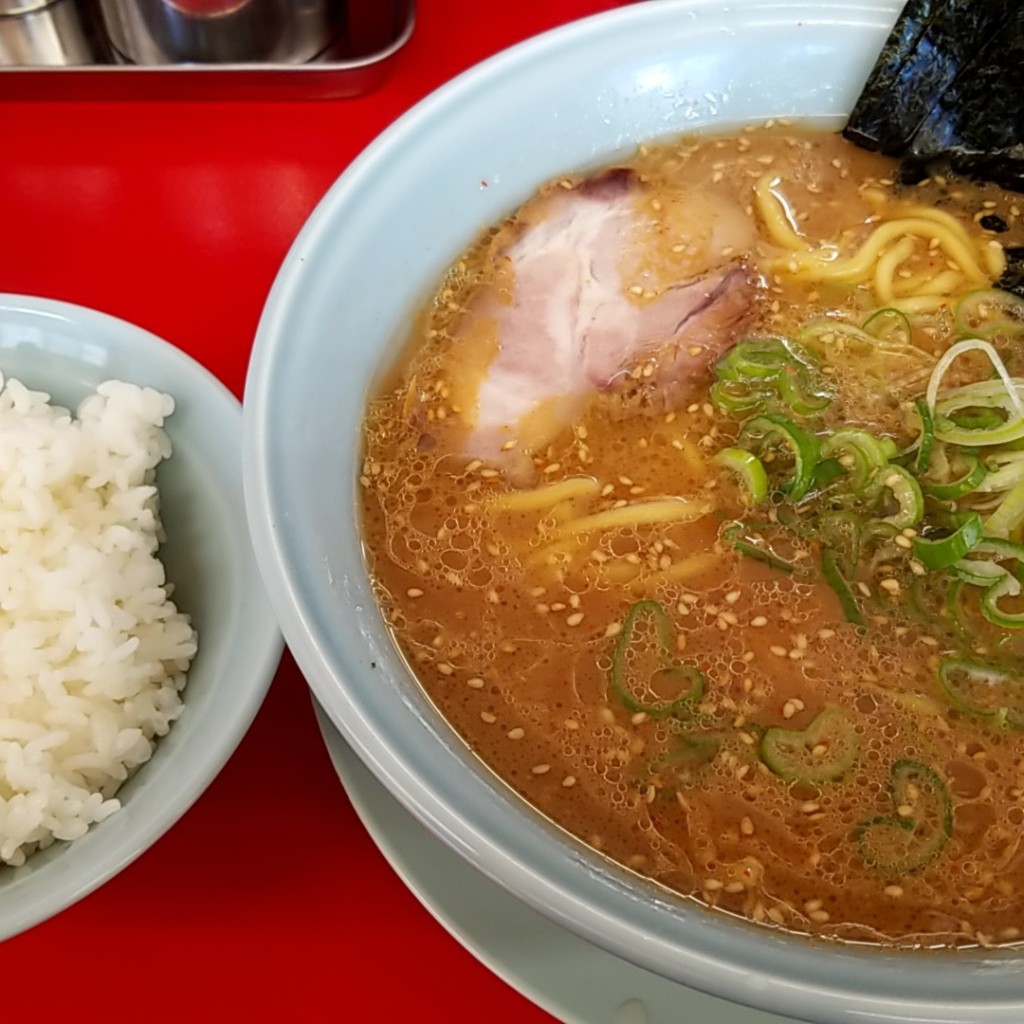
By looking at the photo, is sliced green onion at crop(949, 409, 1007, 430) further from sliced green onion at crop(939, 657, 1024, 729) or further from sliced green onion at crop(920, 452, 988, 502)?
sliced green onion at crop(939, 657, 1024, 729)

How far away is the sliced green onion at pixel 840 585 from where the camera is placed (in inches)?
50.2

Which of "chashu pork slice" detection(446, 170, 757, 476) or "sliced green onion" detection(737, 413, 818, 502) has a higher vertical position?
"chashu pork slice" detection(446, 170, 757, 476)

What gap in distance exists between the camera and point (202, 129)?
210 centimetres

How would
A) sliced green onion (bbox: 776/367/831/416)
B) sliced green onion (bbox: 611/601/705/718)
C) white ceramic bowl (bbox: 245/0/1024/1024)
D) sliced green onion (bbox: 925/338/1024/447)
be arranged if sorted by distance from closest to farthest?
1. white ceramic bowl (bbox: 245/0/1024/1024)
2. sliced green onion (bbox: 611/601/705/718)
3. sliced green onion (bbox: 925/338/1024/447)
4. sliced green onion (bbox: 776/367/831/416)

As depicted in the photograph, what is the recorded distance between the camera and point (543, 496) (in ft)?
4.43

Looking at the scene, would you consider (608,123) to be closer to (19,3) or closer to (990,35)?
(990,35)

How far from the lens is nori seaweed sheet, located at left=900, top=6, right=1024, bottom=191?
158cm

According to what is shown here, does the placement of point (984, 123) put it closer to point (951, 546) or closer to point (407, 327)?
point (951, 546)

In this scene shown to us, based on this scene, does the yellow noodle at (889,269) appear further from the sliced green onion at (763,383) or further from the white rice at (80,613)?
the white rice at (80,613)

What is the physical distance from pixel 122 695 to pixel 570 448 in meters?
0.65

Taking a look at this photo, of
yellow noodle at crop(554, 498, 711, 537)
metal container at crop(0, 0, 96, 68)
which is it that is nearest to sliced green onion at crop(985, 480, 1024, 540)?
yellow noodle at crop(554, 498, 711, 537)

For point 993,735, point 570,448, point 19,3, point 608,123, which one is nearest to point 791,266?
point 608,123

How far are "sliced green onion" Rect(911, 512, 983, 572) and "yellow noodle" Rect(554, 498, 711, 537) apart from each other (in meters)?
0.27

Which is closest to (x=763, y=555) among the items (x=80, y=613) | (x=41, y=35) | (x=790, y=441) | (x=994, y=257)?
(x=790, y=441)
